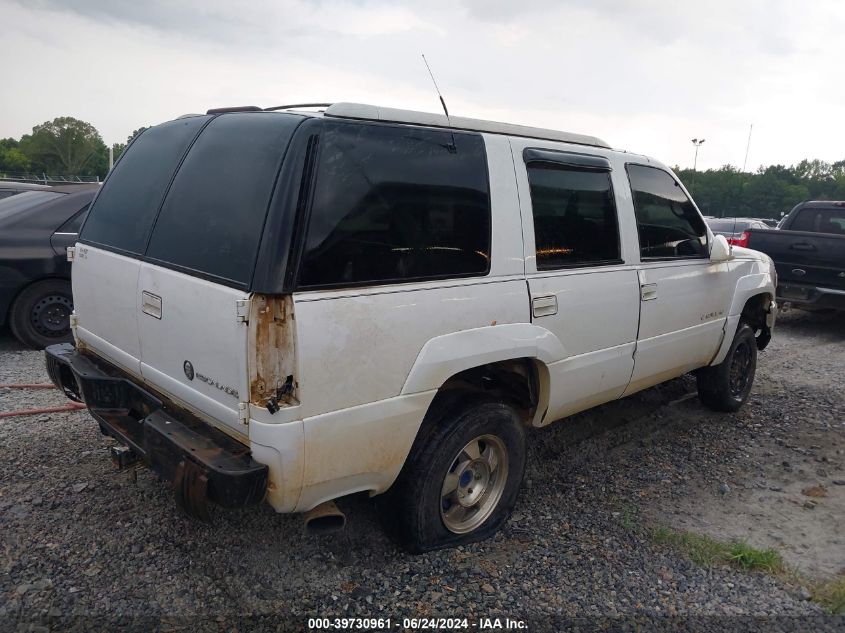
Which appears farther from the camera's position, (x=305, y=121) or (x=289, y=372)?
(x=305, y=121)

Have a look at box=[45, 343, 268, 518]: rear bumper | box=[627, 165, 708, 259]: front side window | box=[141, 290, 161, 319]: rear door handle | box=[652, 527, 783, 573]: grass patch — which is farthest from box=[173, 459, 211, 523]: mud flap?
box=[627, 165, 708, 259]: front side window

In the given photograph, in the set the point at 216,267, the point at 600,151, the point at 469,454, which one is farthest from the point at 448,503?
the point at 600,151

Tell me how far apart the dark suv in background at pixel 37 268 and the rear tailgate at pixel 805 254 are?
851 cm

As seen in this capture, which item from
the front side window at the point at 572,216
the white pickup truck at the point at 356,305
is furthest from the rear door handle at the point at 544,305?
the front side window at the point at 572,216

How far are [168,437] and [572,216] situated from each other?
91.9 inches

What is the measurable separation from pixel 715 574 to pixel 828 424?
2.82 metres

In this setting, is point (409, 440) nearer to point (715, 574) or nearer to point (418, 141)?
point (418, 141)

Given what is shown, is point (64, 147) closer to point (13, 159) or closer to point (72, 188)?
point (13, 159)

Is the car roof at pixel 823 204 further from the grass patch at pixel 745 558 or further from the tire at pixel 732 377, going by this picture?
the grass patch at pixel 745 558

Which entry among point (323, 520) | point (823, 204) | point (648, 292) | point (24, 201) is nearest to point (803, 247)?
point (823, 204)

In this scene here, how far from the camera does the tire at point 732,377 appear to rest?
515 cm

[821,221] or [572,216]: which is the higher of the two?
[572,216]

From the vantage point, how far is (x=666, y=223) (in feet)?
13.9

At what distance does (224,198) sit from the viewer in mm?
2652
